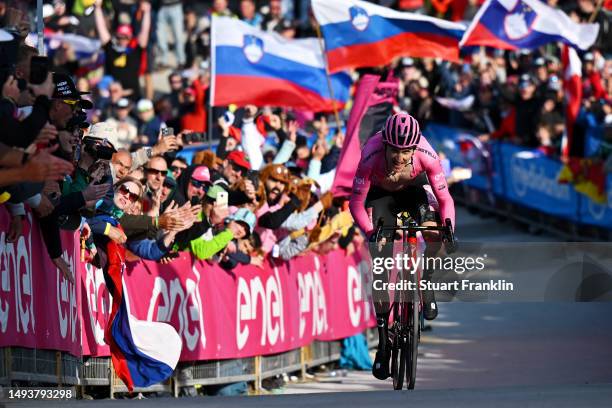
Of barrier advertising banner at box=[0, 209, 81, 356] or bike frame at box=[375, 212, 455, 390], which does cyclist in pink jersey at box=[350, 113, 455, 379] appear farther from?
barrier advertising banner at box=[0, 209, 81, 356]

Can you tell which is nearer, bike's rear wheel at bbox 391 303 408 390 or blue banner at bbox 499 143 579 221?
bike's rear wheel at bbox 391 303 408 390

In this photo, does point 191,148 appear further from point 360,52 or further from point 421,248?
point 421,248

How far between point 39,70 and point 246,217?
482 centimetres

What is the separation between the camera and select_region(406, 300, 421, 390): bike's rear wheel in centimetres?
1254

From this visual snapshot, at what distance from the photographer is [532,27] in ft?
74.9

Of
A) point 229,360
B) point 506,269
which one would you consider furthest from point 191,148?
point 506,269

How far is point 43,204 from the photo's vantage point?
11.4m

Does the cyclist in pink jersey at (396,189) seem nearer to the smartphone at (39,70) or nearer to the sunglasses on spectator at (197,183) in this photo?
the sunglasses on spectator at (197,183)

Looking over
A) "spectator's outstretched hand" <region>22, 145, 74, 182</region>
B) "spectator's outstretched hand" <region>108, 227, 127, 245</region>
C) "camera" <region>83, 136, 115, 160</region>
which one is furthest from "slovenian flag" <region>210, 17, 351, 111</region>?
"spectator's outstretched hand" <region>22, 145, 74, 182</region>

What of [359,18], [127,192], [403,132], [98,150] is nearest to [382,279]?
[403,132]

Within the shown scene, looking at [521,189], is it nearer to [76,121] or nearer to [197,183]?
[197,183]

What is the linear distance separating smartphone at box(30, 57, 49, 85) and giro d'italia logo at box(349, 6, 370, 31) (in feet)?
32.9

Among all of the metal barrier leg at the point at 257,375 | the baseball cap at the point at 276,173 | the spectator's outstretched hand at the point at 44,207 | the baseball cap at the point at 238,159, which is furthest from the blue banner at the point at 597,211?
the spectator's outstretched hand at the point at 44,207

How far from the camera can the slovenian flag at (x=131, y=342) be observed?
42.3ft
